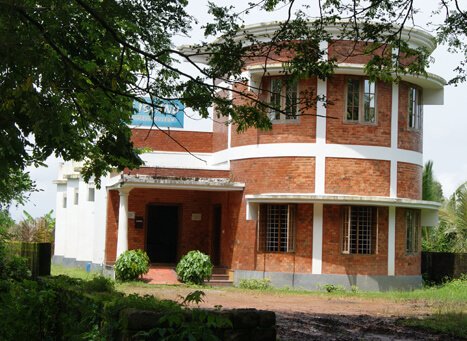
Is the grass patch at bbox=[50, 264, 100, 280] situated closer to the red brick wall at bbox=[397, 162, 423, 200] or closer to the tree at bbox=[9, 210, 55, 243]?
the tree at bbox=[9, 210, 55, 243]

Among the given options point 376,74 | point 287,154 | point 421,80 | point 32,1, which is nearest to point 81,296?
→ point 32,1

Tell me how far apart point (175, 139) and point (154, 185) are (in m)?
4.18

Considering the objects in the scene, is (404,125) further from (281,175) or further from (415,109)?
(281,175)

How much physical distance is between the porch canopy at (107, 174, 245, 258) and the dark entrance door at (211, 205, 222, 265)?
2.35m

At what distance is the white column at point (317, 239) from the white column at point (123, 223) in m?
5.93

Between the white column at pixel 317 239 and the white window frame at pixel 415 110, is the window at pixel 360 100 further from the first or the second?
the white column at pixel 317 239

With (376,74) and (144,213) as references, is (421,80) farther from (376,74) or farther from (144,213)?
(376,74)

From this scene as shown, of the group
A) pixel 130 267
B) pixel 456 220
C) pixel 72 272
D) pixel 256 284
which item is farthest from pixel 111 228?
pixel 456 220

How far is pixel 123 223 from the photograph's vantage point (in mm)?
26188

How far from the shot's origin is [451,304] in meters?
20.6

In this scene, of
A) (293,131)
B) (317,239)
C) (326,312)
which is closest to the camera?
(326,312)

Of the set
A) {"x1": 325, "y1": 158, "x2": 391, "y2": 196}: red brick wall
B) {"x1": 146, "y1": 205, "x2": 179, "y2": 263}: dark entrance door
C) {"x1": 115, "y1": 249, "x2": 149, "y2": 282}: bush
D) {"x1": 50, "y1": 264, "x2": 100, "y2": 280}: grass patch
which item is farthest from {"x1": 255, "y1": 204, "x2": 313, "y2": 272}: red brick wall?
{"x1": 50, "y1": 264, "x2": 100, "y2": 280}: grass patch

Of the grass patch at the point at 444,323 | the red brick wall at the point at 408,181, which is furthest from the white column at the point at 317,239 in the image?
the grass patch at the point at 444,323

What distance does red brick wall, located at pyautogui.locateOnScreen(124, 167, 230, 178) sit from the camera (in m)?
26.0
